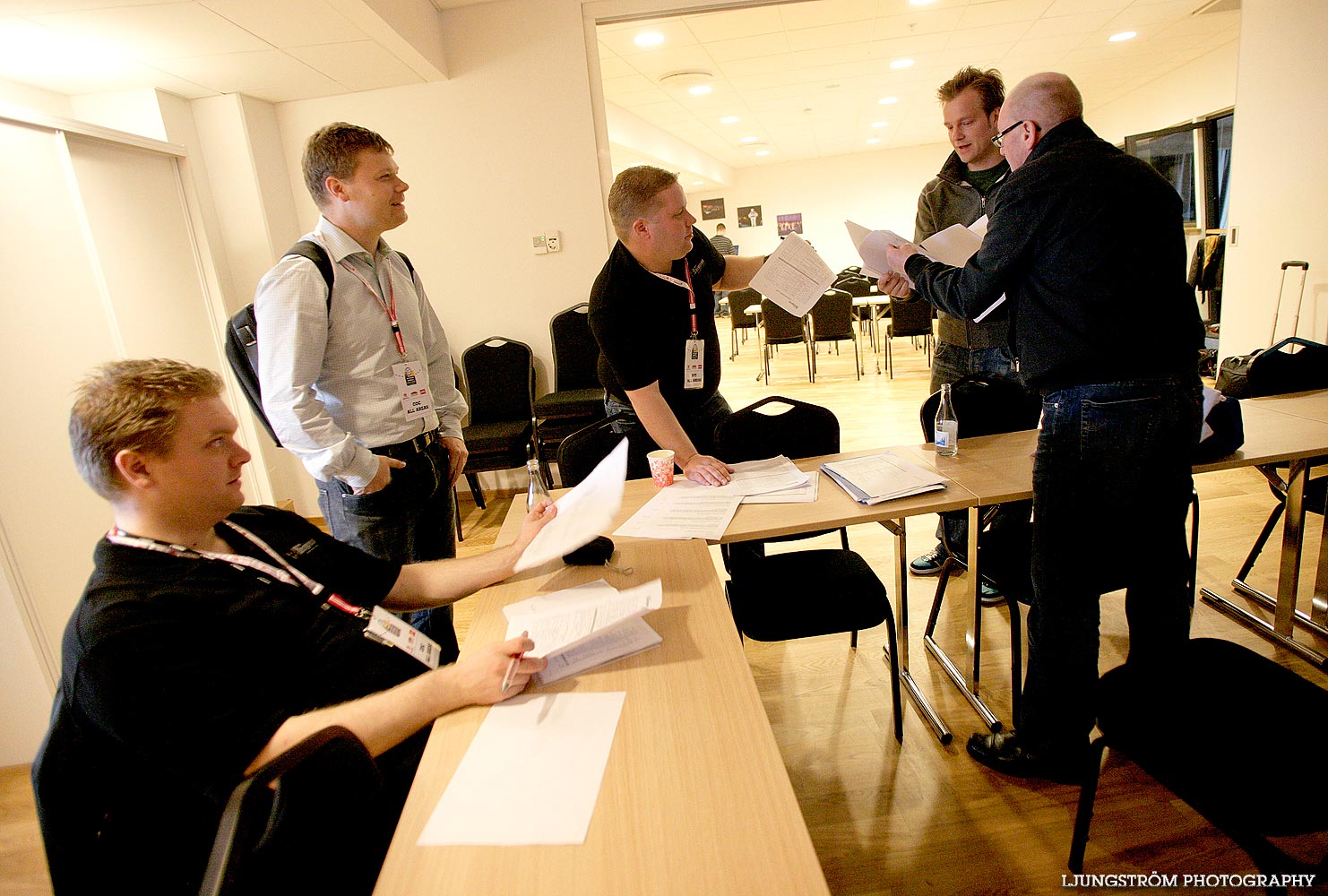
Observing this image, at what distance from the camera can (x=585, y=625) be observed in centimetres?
124

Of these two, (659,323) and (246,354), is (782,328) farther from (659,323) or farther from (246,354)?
(246,354)

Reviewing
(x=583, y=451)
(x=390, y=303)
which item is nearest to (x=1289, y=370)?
(x=583, y=451)

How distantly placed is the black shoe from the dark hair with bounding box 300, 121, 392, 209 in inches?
89.3

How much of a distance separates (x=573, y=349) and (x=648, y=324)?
2189mm

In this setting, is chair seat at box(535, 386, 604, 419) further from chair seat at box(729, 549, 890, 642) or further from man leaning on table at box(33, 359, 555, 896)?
man leaning on table at box(33, 359, 555, 896)

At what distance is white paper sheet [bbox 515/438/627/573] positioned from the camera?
1293 mm

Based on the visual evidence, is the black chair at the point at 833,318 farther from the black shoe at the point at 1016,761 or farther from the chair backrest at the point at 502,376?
the black shoe at the point at 1016,761

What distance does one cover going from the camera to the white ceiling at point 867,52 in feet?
16.2

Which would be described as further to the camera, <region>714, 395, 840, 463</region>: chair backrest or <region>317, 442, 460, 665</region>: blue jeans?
<region>714, 395, 840, 463</region>: chair backrest

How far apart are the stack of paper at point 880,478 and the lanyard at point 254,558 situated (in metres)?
1.23

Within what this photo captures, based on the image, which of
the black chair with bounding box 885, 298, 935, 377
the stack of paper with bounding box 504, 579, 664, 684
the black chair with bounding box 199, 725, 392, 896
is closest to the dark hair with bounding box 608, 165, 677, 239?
the stack of paper with bounding box 504, 579, 664, 684

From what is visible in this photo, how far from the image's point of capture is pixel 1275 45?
4.32 metres

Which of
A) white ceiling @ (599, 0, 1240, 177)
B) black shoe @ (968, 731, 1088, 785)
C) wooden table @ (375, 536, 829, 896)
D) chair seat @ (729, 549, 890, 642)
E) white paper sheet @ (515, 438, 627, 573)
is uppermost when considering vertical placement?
white ceiling @ (599, 0, 1240, 177)

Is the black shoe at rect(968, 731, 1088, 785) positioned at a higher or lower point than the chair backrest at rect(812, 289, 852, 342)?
lower
